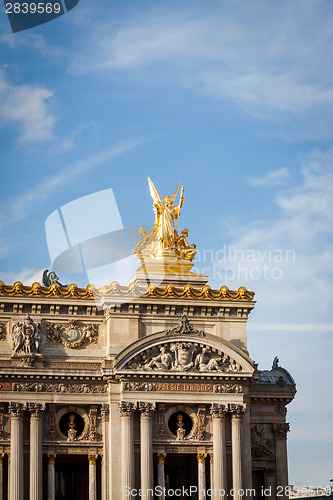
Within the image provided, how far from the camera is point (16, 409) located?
201ft

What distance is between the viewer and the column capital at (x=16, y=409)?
6103 centimetres

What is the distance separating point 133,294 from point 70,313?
11.4ft

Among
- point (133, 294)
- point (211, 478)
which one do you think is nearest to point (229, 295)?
point (133, 294)

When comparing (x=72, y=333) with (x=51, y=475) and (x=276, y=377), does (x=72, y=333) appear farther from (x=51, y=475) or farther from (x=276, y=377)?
(x=276, y=377)

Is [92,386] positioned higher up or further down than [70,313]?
further down

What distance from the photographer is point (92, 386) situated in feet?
206

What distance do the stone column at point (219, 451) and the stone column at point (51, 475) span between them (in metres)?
8.17

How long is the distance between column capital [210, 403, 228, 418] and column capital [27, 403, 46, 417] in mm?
8648

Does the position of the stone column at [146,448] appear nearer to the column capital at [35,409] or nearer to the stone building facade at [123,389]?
the stone building facade at [123,389]

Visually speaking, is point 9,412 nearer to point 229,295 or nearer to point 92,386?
point 92,386

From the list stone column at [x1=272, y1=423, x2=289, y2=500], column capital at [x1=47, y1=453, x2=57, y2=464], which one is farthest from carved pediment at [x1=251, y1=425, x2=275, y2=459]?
column capital at [x1=47, y1=453, x2=57, y2=464]

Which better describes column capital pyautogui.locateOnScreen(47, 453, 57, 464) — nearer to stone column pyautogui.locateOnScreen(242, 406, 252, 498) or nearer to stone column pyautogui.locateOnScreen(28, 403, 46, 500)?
stone column pyautogui.locateOnScreen(28, 403, 46, 500)

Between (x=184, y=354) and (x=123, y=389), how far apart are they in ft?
12.1

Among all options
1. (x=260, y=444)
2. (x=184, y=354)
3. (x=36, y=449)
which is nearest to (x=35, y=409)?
(x=36, y=449)
